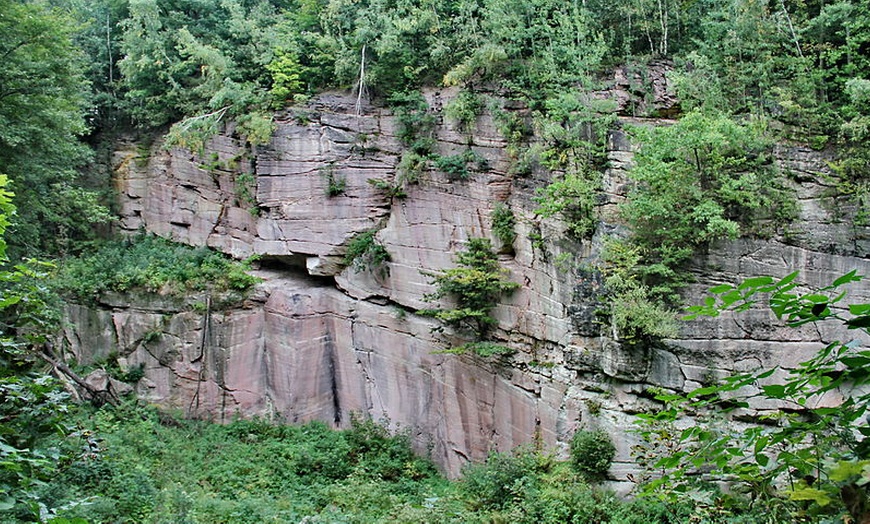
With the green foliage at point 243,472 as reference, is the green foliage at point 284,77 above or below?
above

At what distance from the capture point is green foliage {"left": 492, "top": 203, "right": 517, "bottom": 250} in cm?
1040

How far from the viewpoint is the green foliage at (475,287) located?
10.2 m

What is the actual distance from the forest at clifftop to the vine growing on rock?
14cm

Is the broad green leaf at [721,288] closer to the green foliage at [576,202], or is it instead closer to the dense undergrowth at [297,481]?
the dense undergrowth at [297,481]

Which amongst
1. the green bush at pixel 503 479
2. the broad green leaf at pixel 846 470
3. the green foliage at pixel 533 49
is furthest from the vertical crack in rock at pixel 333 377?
the broad green leaf at pixel 846 470

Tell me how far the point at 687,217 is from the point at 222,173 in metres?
10.3

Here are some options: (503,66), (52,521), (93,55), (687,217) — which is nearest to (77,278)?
(93,55)

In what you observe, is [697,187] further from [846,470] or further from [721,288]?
[846,470]

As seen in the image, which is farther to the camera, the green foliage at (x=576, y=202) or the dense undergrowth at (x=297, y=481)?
the green foliage at (x=576, y=202)

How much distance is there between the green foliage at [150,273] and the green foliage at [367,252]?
247 cm

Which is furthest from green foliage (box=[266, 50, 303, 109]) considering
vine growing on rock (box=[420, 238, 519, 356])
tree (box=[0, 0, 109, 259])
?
vine growing on rock (box=[420, 238, 519, 356])

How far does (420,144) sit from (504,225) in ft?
8.76

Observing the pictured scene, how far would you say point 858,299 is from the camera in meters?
7.47

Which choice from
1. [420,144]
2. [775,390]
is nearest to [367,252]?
[420,144]
